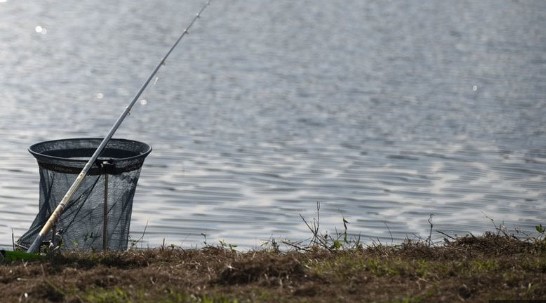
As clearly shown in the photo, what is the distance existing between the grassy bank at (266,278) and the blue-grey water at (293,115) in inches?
140

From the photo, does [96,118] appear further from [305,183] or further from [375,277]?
[375,277]

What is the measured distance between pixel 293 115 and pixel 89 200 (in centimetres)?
1097

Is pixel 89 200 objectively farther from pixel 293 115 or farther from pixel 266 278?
pixel 293 115

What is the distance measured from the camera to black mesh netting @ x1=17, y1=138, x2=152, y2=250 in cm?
815

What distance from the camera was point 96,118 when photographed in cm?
1861

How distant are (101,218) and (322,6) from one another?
2972cm

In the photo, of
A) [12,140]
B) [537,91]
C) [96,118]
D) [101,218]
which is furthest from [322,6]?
[101,218]

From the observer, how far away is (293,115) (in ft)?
62.4

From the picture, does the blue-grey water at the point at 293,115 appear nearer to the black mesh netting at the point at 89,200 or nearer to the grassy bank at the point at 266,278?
the black mesh netting at the point at 89,200

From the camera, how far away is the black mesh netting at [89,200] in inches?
321

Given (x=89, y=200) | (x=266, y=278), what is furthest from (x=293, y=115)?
(x=266, y=278)

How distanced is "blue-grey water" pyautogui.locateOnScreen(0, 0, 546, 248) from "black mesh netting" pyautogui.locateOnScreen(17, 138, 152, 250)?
8.08ft

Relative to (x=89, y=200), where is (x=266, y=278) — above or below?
below

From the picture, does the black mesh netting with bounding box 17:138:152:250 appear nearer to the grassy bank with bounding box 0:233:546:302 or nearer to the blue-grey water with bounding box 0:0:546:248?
the grassy bank with bounding box 0:233:546:302
